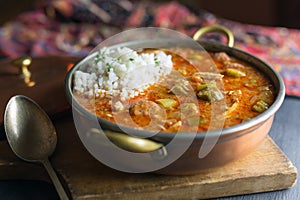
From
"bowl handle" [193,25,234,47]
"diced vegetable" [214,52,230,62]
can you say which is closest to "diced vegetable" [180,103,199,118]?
"diced vegetable" [214,52,230,62]

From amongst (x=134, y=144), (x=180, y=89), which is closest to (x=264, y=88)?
(x=180, y=89)

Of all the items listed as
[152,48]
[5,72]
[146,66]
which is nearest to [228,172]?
[146,66]

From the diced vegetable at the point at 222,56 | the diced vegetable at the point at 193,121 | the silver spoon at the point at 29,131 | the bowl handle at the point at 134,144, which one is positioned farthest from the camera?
the diced vegetable at the point at 222,56

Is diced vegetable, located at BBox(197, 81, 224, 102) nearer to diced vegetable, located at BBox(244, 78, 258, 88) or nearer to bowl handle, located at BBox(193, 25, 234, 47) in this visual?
diced vegetable, located at BBox(244, 78, 258, 88)

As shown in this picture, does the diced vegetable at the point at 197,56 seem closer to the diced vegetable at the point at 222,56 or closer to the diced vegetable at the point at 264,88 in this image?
the diced vegetable at the point at 222,56

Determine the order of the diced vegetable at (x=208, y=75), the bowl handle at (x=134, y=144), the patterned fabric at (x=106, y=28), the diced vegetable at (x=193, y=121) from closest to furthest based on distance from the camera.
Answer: the bowl handle at (x=134, y=144)
the diced vegetable at (x=193, y=121)
the diced vegetable at (x=208, y=75)
the patterned fabric at (x=106, y=28)

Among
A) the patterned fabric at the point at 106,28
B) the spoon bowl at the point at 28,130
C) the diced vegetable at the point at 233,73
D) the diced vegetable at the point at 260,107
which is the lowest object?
the patterned fabric at the point at 106,28

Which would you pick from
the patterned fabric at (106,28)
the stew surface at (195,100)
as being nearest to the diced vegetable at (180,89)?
the stew surface at (195,100)
